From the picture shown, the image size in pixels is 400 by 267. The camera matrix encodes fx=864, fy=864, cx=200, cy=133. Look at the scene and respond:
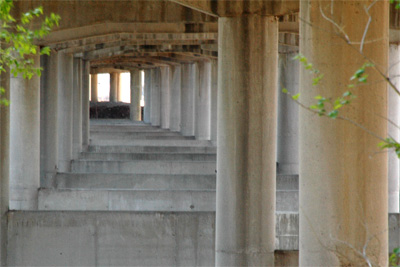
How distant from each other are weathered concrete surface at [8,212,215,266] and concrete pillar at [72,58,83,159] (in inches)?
591

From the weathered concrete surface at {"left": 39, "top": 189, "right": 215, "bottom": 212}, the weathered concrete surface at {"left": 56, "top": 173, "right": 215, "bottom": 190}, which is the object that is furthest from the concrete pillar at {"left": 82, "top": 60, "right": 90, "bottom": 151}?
the weathered concrete surface at {"left": 39, "top": 189, "right": 215, "bottom": 212}

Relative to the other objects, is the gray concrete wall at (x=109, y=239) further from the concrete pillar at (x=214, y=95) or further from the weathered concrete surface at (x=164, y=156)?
the concrete pillar at (x=214, y=95)

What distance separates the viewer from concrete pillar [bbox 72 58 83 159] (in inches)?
1314

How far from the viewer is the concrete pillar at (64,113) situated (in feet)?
96.1

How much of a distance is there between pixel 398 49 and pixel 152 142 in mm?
19772

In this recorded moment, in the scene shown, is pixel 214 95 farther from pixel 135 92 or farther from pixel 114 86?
pixel 114 86

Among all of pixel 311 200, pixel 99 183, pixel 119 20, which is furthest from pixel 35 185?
pixel 311 200

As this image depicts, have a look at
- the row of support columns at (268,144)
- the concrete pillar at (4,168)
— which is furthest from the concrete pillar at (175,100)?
the concrete pillar at (4,168)

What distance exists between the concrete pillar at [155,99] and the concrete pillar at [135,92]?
6805 mm

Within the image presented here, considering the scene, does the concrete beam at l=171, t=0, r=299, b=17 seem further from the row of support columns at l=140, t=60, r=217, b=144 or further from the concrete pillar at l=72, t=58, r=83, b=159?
the row of support columns at l=140, t=60, r=217, b=144

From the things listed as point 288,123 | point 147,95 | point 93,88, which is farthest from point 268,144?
point 93,88

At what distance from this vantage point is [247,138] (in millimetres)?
14477

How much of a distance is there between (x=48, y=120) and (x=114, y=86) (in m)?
53.4

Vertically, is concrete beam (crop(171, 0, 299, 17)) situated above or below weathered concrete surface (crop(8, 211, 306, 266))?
above
